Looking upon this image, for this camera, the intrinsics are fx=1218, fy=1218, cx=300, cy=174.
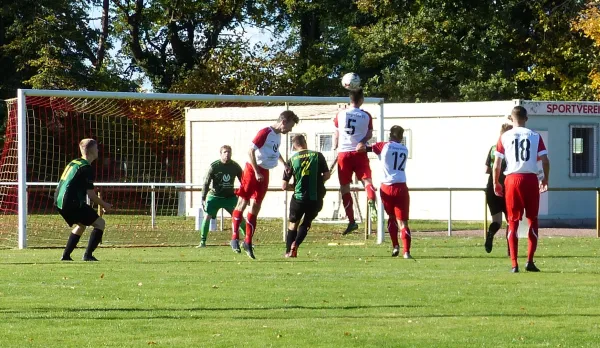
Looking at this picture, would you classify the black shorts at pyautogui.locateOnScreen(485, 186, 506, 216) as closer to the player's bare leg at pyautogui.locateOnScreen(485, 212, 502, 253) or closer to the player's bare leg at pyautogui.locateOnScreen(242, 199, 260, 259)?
the player's bare leg at pyautogui.locateOnScreen(485, 212, 502, 253)

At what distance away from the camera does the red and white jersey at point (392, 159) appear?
15.7 m

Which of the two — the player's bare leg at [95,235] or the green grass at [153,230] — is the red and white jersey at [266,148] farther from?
the green grass at [153,230]

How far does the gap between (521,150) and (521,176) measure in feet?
0.96

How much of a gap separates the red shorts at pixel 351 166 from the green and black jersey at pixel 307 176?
2.12 feet

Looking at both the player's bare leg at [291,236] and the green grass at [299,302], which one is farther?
the player's bare leg at [291,236]

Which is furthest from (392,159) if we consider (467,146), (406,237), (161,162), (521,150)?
(161,162)

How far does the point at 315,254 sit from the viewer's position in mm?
17641

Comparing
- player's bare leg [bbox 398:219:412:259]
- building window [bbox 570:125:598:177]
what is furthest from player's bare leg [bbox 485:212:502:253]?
building window [bbox 570:125:598:177]

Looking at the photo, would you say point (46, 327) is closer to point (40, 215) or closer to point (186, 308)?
point (186, 308)

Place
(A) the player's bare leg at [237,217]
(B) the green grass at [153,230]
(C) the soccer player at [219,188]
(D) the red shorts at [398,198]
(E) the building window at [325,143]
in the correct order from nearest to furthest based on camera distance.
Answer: (D) the red shorts at [398,198]
(A) the player's bare leg at [237,217]
(C) the soccer player at [219,188]
(B) the green grass at [153,230]
(E) the building window at [325,143]

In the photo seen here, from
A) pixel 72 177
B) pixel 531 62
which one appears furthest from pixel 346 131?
pixel 531 62

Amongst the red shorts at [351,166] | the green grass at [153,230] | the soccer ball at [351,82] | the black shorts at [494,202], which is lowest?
the green grass at [153,230]

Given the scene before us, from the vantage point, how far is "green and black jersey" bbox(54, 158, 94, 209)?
619 inches

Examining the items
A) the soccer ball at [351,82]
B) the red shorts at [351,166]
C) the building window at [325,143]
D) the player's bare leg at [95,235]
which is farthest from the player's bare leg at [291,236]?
the building window at [325,143]
